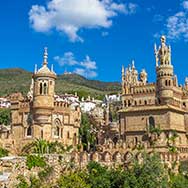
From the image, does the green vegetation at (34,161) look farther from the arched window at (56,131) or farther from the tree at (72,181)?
the arched window at (56,131)

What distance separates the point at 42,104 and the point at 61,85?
100175mm

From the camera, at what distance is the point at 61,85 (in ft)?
486

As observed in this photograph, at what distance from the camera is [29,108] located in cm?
5003

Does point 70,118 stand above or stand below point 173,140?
above

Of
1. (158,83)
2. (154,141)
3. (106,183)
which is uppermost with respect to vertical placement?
(158,83)

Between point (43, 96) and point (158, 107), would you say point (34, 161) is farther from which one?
point (158, 107)

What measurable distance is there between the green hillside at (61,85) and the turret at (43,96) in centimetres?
6460

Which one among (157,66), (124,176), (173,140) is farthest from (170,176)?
(157,66)

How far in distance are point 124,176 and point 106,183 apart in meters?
1.75

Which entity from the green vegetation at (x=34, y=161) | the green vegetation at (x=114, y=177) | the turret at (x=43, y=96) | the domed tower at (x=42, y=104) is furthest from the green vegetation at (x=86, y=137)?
the green vegetation at (x=34, y=161)

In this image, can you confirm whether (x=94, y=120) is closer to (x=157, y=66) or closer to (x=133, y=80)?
(x=133, y=80)

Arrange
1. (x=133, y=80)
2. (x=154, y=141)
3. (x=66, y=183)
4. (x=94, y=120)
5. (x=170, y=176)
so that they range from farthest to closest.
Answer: (x=94, y=120) < (x=133, y=80) < (x=154, y=141) < (x=170, y=176) < (x=66, y=183)

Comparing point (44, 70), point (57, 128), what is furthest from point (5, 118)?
point (44, 70)

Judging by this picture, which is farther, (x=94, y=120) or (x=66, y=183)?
(x=94, y=120)
